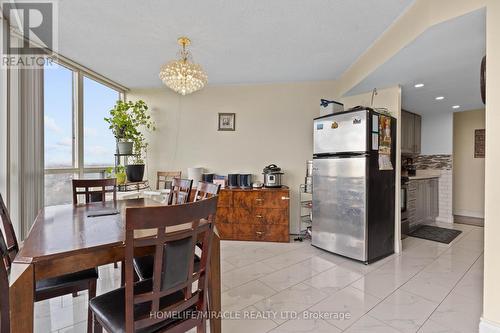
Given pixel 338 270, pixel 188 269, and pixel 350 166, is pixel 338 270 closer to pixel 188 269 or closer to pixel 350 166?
pixel 350 166

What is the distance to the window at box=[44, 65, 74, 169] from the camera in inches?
115

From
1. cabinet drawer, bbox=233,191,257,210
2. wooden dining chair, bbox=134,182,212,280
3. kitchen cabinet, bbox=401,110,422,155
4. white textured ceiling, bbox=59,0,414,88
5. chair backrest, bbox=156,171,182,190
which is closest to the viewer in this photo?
wooden dining chair, bbox=134,182,212,280

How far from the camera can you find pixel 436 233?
413cm

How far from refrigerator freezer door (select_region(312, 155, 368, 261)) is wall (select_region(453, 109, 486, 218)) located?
152 inches

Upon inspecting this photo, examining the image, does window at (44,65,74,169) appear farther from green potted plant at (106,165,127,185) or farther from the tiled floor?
the tiled floor

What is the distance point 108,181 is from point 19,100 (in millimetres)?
1221

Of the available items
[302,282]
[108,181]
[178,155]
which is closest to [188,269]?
[302,282]

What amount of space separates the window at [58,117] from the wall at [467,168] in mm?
7054

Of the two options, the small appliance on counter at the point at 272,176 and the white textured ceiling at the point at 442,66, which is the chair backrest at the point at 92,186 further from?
the white textured ceiling at the point at 442,66

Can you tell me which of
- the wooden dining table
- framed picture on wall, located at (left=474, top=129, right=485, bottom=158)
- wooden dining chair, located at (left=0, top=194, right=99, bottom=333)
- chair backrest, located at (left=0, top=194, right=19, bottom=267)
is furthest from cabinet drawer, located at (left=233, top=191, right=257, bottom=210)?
framed picture on wall, located at (left=474, top=129, right=485, bottom=158)

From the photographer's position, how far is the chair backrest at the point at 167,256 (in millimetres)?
979

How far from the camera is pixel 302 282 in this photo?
2443 millimetres

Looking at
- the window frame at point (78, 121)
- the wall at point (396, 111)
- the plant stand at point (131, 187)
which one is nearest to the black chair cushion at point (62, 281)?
the plant stand at point (131, 187)

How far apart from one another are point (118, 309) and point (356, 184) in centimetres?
261
